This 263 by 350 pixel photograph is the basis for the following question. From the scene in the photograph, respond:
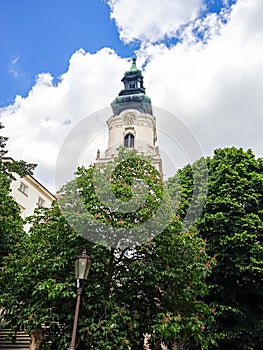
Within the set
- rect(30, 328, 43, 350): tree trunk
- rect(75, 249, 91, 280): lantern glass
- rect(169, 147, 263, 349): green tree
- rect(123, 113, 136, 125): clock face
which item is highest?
rect(123, 113, 136, 125): clock face

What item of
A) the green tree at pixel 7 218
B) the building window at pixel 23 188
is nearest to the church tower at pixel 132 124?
the building window at pixel 23 188

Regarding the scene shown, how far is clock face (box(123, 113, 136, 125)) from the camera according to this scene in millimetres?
45484

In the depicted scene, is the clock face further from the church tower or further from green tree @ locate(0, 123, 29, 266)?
green tree @ locate(0, 123, 29, 266)

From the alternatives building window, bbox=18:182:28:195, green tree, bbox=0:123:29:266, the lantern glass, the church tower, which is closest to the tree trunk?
the lantern glass

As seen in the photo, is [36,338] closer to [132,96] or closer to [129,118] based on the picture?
[129,118]

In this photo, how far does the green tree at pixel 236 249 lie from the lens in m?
14.8

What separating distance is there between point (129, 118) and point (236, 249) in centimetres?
3237

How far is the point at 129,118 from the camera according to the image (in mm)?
46000

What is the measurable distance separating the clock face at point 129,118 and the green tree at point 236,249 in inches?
1105

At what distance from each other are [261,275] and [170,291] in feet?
19.9

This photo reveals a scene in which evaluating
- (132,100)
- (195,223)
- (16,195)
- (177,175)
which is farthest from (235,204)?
(132,100)

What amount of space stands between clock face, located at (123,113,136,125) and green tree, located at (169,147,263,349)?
28067 mm

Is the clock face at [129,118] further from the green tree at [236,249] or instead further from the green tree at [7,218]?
the green tree at [7,218]

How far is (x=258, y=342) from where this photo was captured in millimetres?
14672
